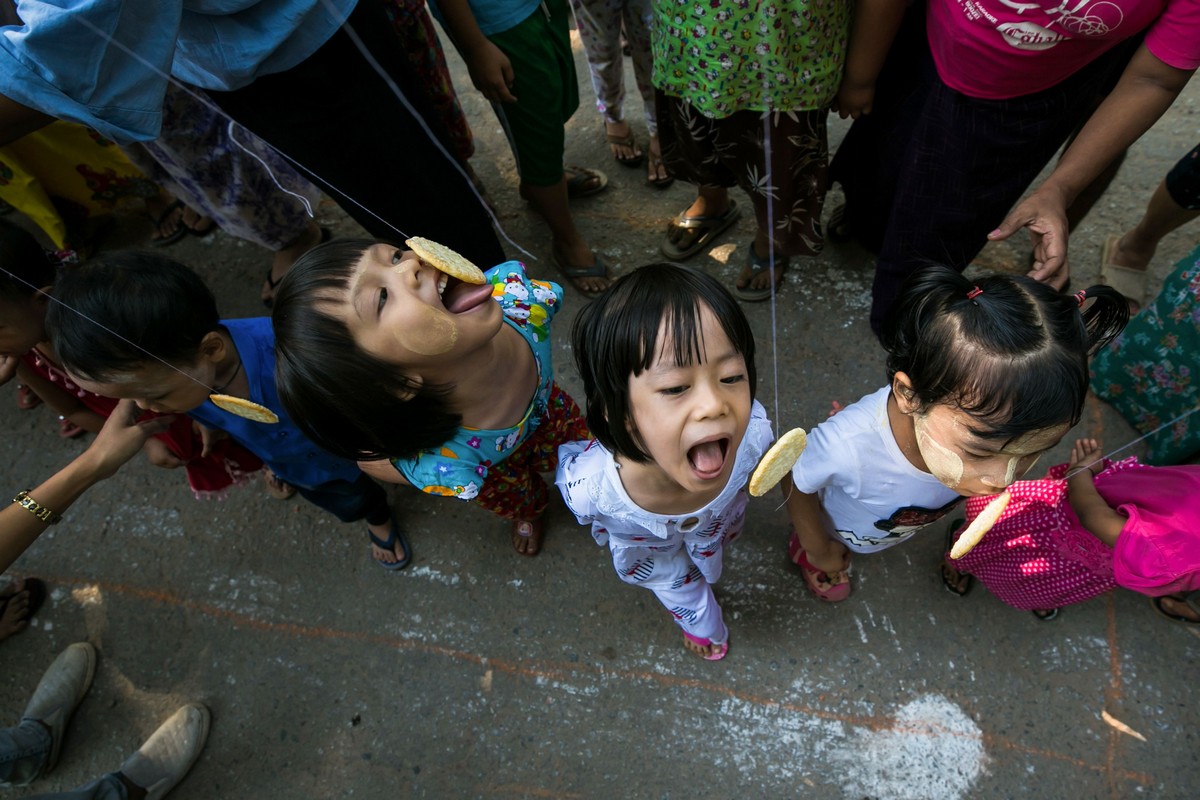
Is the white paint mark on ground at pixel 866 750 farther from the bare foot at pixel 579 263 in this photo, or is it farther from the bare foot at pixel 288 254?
the bare foot at pixel 288 254

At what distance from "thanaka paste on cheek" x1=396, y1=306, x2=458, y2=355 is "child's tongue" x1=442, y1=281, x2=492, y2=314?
7 cm

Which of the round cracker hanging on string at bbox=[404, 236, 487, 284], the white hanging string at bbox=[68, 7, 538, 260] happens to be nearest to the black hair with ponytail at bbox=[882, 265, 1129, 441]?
the round cracker hanging on string at bbox=[404, 236, 487, 284]

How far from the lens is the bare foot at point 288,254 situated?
286cm

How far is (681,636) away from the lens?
207 cm

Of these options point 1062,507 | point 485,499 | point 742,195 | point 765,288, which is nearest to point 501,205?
point 742,195

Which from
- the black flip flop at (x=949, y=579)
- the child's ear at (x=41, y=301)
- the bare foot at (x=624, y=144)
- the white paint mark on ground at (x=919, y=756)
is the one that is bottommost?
the white paint mark on ground at (x=919, y=756)

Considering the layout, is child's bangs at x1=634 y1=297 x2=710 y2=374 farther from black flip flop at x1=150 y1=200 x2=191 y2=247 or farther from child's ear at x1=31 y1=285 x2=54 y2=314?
black flip flop at x1=150 y1=200 x2=191 y2=247

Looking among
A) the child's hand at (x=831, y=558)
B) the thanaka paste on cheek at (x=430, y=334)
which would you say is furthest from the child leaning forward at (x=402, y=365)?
the child's hand at (x=831, y=558)

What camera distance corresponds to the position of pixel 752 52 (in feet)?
5.81

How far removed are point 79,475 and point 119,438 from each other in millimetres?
127

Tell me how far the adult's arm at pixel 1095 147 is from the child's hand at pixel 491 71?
1.42 m

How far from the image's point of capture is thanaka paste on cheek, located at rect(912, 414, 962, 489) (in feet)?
4.12

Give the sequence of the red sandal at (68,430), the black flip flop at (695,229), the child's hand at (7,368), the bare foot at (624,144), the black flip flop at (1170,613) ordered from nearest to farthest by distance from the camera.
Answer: the child's hand at (7,368) → the black flip flop at (1170,613) → the red sandal at (68,430) → the black flip flop at (695,229) → the bare foot at (624,144)

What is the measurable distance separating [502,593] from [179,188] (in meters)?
1.94
